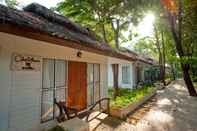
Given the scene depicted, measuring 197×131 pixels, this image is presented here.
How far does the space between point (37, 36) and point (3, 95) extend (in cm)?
193

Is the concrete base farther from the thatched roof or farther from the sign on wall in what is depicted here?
the thatched roof

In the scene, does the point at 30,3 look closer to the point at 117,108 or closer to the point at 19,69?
the point at 19,69

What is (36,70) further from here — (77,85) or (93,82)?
(93,82)

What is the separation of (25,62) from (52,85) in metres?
1.43

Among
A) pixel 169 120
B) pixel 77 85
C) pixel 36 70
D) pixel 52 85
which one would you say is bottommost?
pixel 169 120

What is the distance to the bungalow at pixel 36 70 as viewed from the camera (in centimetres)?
453

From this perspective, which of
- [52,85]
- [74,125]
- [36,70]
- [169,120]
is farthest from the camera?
[169,120]

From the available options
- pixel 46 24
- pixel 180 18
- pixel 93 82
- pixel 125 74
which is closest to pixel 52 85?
pixel 46 24

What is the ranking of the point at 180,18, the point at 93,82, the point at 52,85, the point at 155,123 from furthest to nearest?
the point at 180,18, the point at 93,82, the point at 155,123, the point at 52,85

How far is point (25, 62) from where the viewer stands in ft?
18.9

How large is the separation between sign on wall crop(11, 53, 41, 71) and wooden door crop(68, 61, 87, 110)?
186 cm

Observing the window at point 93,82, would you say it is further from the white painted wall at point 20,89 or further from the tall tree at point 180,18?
the tall tree at point 180,18

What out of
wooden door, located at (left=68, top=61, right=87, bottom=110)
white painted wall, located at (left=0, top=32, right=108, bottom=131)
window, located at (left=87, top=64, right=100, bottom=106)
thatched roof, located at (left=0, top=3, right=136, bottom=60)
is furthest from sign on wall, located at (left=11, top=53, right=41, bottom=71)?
window, located at (left=87, top=64, right=100, bottom=106)

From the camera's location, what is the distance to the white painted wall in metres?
5.10
